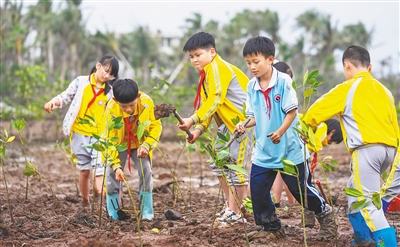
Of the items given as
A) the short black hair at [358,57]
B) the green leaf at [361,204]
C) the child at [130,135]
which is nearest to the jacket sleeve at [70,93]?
the child at [130,135]

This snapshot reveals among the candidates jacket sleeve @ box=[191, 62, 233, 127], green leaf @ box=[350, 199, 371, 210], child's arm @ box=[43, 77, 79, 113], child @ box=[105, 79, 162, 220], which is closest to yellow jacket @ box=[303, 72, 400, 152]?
green leaf @ box=[350, 199, 371, 210]

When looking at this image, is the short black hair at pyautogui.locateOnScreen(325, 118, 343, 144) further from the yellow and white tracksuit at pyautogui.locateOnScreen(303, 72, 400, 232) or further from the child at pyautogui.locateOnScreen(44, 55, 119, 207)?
the child at pyautogui.locateOnScreen(44, 55, 119, 207)

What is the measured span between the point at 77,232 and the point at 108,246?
33.2 inches

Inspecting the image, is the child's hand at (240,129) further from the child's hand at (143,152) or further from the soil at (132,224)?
the child's hand at (143,152)

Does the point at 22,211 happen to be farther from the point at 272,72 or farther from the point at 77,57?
the point at 77,57

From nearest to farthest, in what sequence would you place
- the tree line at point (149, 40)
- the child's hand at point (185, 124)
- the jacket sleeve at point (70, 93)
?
the child's hand at point (185, 124), the jacket sleeve at point (70, 93), the tree line at point (149, 40)

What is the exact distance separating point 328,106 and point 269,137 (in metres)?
0.50

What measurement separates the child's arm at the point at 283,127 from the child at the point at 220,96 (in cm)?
82

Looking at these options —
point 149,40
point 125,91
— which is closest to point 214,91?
point 125,91

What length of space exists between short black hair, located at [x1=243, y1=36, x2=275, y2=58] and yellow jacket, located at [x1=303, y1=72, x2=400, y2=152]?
54 centimetres

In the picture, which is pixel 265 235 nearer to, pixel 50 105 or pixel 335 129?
pixel 335 129

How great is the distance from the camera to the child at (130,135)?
441 cm

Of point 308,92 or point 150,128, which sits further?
point 150,128

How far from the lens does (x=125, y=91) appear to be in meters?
4.37
